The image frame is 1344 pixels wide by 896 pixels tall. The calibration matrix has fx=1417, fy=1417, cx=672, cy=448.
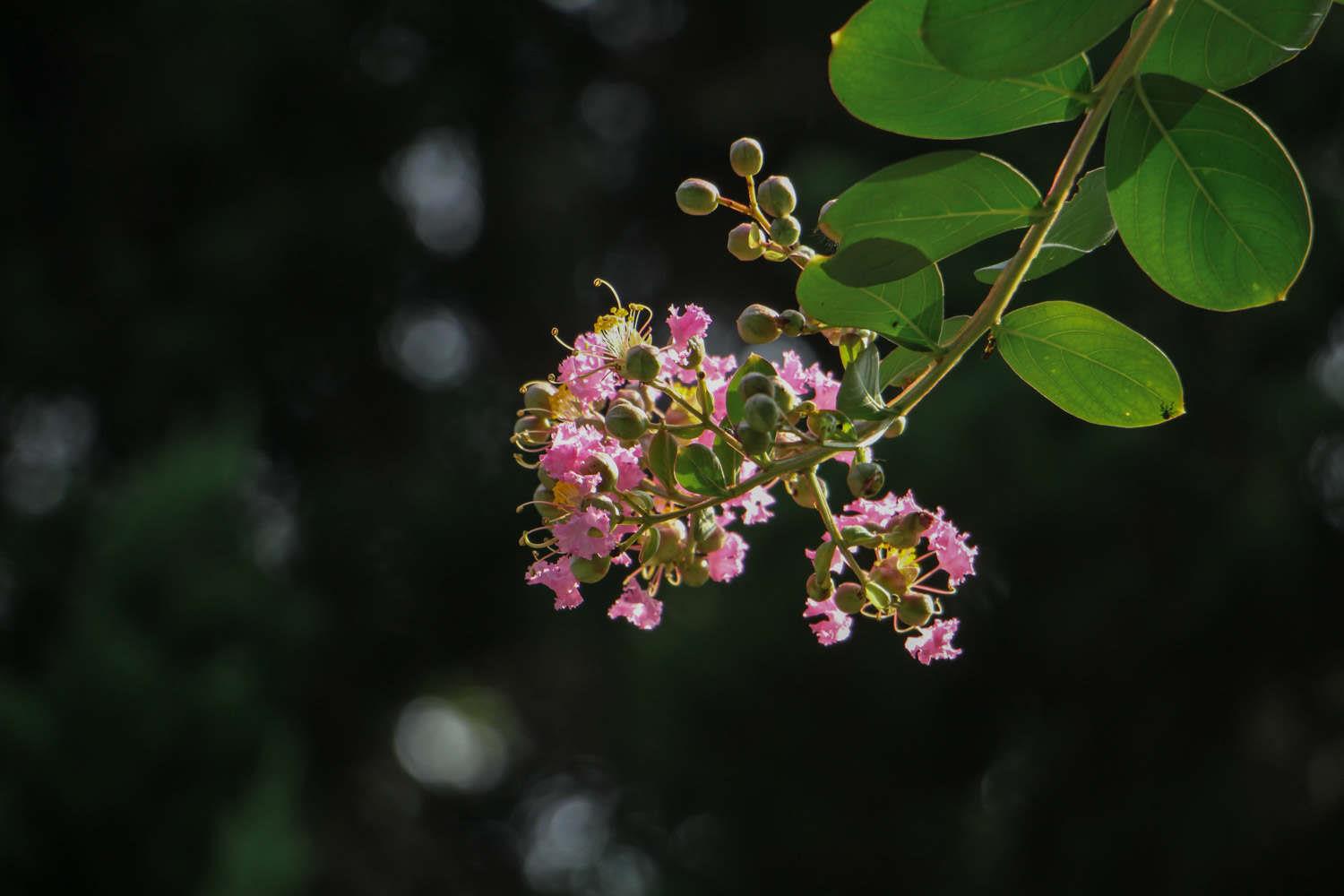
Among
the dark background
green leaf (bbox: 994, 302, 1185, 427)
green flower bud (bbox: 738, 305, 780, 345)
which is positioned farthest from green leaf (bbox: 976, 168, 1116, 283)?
the dark background

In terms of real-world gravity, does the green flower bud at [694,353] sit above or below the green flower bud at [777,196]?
below

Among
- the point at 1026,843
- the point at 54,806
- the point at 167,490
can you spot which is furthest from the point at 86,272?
the point at 1026,843

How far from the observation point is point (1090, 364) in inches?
32.4

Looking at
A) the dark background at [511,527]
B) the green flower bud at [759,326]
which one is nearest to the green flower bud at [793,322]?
the green flower bud at [759,326]

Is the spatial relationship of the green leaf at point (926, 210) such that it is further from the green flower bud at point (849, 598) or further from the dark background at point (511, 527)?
the dark background at point (511, 527)

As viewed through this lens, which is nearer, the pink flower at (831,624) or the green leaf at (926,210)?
the green leaf at (926,210)

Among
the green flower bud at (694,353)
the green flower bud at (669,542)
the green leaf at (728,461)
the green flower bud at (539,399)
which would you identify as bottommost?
the green flower bud at (669,542)

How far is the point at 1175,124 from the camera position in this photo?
75 centimetres

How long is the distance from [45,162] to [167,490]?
370cm

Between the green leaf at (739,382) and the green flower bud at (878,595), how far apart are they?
125mm

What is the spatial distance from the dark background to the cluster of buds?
11.7 feet

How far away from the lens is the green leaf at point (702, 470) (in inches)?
31.8

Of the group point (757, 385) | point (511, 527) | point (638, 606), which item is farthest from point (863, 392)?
point (511, 527)

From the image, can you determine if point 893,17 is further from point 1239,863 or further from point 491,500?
point 491,500
